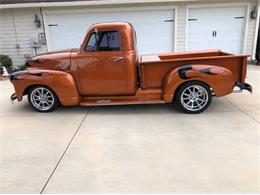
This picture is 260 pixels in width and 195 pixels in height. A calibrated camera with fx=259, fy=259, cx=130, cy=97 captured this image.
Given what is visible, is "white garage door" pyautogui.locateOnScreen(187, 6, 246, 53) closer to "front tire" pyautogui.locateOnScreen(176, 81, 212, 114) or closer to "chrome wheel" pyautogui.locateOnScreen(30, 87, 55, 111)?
"front tire" pyautogui.locateOnScreen(176, 81, 212, 114)

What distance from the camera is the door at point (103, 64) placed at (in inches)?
192

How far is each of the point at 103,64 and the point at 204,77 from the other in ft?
6.20

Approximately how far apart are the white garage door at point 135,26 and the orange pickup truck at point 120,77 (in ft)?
17.2

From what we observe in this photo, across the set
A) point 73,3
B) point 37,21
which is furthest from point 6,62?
point 73,3

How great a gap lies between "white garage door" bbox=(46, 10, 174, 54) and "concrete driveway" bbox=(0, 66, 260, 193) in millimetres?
5470

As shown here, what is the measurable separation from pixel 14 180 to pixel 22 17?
8.62 m

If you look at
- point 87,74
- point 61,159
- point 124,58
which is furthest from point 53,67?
point 61,159

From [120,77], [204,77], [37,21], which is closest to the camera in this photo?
[204,77]

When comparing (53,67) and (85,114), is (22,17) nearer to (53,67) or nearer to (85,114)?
(53,67)

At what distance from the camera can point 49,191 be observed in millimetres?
2756

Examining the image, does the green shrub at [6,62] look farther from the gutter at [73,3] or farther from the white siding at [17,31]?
the gutter at [73,3]

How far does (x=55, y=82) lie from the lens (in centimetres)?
499

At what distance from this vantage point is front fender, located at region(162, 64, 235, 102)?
4.66 metres

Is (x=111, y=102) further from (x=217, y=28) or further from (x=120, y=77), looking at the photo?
(x=217, y=28)
